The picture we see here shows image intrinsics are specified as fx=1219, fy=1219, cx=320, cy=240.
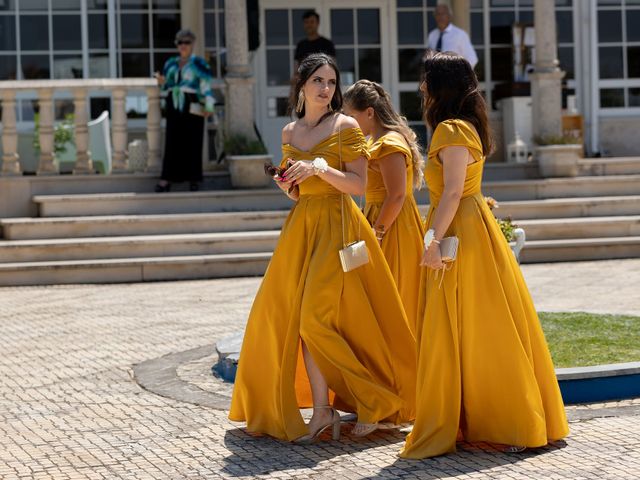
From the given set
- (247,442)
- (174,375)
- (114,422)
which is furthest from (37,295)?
(247,442)

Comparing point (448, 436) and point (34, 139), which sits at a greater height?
point (34, 139)

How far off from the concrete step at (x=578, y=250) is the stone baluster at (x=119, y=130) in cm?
473

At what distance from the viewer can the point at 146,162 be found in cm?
1502

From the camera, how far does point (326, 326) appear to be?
5.57 meters

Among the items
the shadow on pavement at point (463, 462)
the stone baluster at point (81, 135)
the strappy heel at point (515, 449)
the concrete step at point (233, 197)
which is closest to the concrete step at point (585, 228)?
the concrete step at point (233, 197)

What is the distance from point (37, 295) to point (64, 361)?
361cm

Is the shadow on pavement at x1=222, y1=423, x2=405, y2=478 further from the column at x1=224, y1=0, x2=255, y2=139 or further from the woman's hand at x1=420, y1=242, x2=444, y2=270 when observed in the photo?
the column at x1=224, y1=0, x2=255, y2=139

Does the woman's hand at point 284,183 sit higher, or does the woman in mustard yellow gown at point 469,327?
the woman's hand at point 284,183

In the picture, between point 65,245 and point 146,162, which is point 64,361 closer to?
point 65,245

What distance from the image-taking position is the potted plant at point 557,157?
14.5 m

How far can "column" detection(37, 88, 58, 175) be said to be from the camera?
13.9 meters

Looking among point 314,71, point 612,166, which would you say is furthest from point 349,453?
point 612,166

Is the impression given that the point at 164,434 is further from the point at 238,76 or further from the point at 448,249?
the point at 238,76

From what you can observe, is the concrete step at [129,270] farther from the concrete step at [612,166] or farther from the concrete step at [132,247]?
the concrete step at [612,166]
